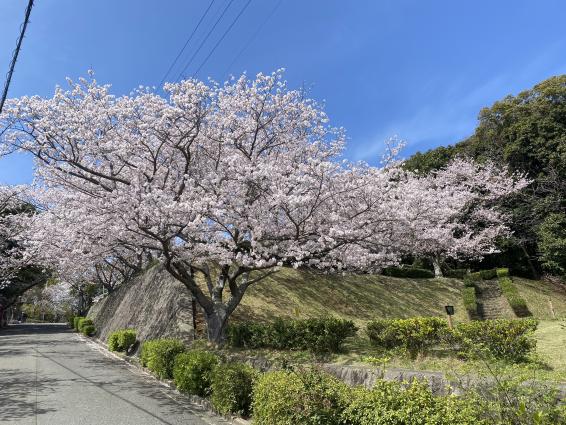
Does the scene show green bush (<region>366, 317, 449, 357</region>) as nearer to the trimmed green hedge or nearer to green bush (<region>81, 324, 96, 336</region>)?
the trimmed green hedge

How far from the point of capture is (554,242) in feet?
74.7

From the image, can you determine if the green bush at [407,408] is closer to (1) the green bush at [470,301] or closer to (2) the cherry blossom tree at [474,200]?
(1) the green bush at [470,301]

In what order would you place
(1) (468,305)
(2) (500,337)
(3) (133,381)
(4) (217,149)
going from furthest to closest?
(1) (468,305) < (4) (217,149) < (3) (133,381) < (2) (500,337)

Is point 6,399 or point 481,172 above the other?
point 481,172

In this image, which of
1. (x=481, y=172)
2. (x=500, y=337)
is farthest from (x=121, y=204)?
(x=481, y=172)

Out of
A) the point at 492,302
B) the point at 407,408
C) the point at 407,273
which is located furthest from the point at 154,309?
the point at 492,302

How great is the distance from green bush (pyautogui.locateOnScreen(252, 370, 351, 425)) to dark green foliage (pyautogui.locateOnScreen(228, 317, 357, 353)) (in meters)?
4.02

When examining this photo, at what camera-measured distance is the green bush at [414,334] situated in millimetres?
8812

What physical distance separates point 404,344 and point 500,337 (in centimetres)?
199

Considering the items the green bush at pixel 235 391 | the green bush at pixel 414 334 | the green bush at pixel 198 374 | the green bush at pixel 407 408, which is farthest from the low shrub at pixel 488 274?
the green bush at pixel 407 408

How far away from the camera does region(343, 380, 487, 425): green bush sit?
4090 mm

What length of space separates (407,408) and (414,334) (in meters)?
4.66

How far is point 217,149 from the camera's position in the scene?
12414 millimetres

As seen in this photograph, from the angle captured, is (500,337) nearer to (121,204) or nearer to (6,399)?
(121,204)
